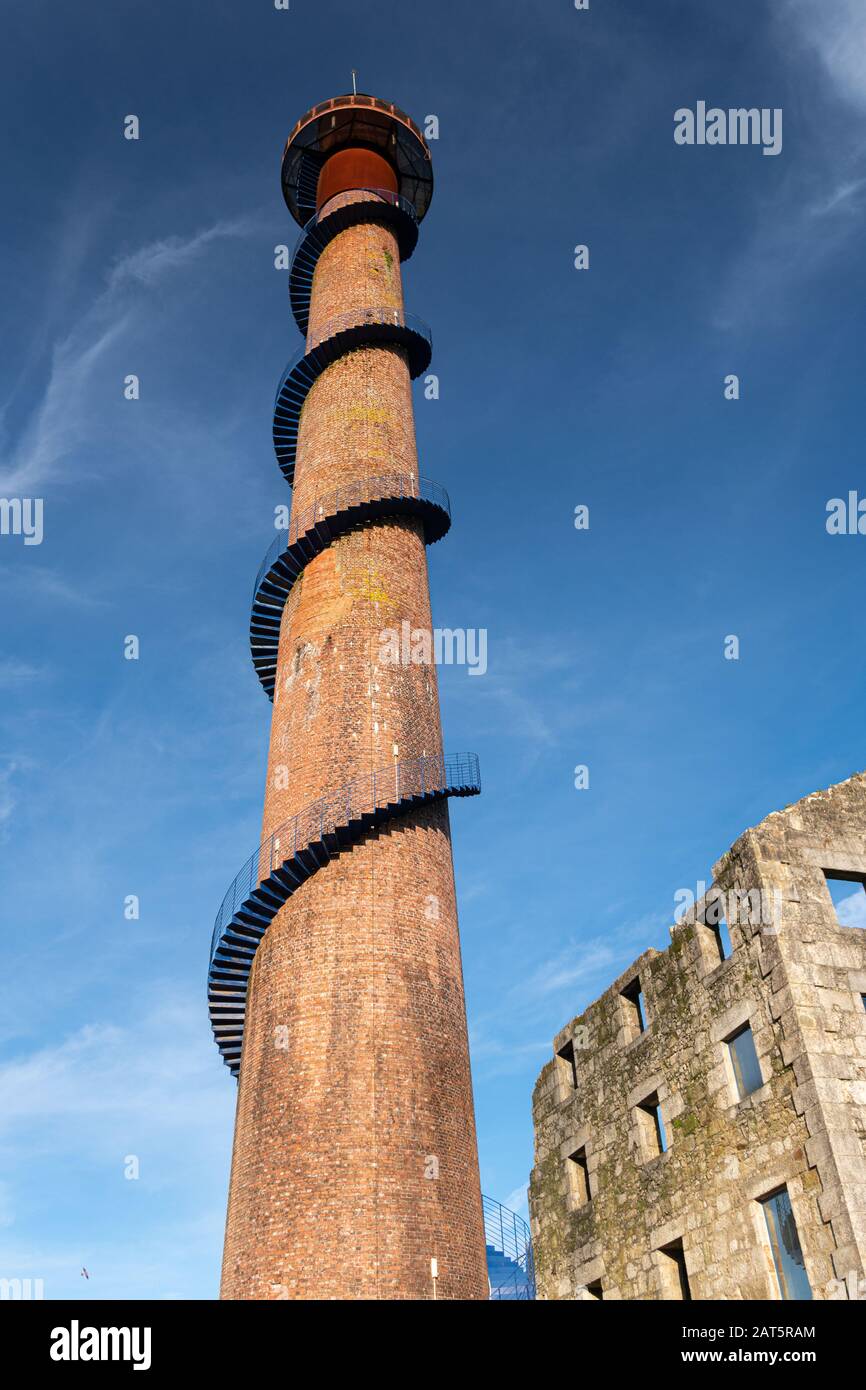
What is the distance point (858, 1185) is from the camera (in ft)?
38.1

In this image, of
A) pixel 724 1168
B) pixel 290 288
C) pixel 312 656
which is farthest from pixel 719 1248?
pixel 290 288

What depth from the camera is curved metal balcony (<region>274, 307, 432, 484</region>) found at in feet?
81.1

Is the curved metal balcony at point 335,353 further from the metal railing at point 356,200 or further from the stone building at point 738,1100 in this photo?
the stone building at point 738,1100

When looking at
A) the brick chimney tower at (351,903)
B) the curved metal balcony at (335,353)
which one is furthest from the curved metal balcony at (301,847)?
the curved metal balcony at (335,353)

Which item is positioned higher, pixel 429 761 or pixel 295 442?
pixel 295 442

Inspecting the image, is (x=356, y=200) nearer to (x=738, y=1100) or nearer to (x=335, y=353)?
(x=335, y=353)

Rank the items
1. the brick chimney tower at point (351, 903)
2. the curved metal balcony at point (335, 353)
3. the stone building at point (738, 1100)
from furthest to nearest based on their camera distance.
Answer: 1. the curved metal balcony at point (335, 353)
2. the brick chimney tower at point (351, 903)
3. the stone building at point (738, 1100)

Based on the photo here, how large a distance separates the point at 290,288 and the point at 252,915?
17.9 meters

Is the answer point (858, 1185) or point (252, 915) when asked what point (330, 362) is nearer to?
point (252, 915)

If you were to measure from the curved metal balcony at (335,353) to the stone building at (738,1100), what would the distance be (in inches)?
593

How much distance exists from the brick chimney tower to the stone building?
2.04 m

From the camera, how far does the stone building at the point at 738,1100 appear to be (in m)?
12.2

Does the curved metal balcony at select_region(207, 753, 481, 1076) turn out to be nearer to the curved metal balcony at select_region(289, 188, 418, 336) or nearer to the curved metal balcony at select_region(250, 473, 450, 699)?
the curved metal balcony at select_region(250, 473, 450, 699)

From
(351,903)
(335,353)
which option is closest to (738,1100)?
(351,903)
